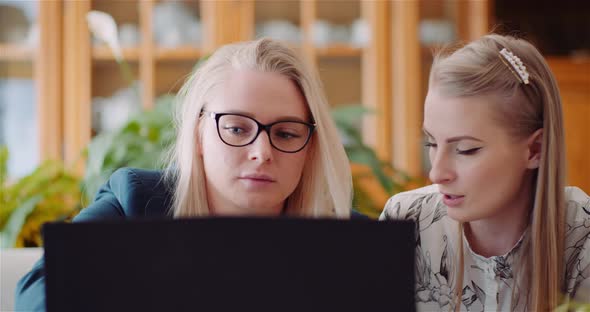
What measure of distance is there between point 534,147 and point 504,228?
138 millimetres

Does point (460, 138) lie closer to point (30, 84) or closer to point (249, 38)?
point (249, 38)

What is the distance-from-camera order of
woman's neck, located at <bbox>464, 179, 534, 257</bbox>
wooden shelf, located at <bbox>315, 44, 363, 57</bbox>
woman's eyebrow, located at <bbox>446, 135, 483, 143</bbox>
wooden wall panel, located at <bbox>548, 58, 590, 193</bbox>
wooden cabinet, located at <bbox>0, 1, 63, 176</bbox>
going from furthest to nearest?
wooden wall panel, located at <bbox>548, 58, 590, 193</bbox> < wooden shelf, located at <bbox>315, 44, 363, 57</bbox> < wooden cabinet, located at <bbox>0, 1, 63, 176</bbox> < woman's neck, located at <bbox>464, 179, 534, 257</bbox> < woman's eyebrow, located at <bbox>446, 135, 483, 143</bbox>

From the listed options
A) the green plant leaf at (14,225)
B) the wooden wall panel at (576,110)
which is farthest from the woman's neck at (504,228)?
the wooden wall panel at (576,110)

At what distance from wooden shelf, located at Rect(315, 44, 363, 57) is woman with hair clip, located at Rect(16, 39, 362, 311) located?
211cm

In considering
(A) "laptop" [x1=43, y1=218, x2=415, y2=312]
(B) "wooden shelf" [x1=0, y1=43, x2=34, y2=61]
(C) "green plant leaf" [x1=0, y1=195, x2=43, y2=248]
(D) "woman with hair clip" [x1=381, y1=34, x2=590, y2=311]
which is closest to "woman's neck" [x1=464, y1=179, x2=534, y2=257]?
(D) "woman with hair clip" [x1=381, y1=34, x2=590, y2=311]

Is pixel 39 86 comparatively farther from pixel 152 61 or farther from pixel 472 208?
pixel 472 208

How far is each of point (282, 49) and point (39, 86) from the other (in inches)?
89.9

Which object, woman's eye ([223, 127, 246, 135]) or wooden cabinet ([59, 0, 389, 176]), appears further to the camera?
wooden cabinet ([59, 0, 389, 176])

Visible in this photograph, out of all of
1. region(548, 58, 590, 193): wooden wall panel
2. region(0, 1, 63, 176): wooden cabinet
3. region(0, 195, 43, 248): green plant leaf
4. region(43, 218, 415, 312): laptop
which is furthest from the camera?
region(548, 58, 590, 193): wooden wall panel

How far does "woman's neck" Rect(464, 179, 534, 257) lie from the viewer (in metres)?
1.11

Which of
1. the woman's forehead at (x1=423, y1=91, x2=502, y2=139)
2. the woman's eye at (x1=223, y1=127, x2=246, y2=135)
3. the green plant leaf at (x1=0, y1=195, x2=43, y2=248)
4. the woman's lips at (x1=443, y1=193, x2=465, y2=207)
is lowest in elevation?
the green plant leaf at (x1=0, y1=195, x2=43, y2=248)

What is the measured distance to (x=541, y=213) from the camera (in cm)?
107

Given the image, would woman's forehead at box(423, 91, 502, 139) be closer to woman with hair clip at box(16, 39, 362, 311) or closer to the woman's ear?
the woman's ear

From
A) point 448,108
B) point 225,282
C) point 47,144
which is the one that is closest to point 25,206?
point 47,144
